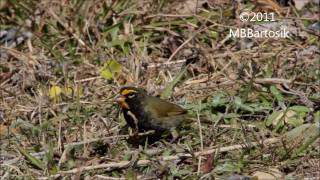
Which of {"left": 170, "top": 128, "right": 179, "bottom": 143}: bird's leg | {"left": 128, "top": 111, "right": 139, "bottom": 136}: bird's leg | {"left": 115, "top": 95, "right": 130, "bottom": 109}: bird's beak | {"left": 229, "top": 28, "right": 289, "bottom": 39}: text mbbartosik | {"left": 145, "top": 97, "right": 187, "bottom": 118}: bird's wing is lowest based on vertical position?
{"left": 170, "top": 128, "right": 179, "bottom": 143}: bird's leg

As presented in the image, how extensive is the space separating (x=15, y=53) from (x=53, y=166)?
1.91 m

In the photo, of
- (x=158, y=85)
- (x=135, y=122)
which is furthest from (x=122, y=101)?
(x=158, y=85)

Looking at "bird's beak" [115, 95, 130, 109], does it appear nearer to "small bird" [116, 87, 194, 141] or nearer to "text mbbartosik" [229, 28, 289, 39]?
"small bird" [116, 87, 194, 141]

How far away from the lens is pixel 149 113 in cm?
529

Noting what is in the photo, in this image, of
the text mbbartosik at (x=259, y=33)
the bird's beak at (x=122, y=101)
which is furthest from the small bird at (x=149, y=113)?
the text mbbartosik at (x=259, y=33)

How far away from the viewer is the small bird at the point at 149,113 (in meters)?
5.23

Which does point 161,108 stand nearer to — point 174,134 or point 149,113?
point 149,113

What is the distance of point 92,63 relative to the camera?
20.9 feet

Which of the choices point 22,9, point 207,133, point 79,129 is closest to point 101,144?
point 79,129

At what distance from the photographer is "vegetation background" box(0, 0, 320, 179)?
486 cm

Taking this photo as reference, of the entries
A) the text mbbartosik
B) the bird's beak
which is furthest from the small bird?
the text mbbartosik

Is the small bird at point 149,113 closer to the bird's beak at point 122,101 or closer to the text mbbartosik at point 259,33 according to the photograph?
the bird's beak at point 122,101

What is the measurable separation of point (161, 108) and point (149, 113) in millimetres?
84

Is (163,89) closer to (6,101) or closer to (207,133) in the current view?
(207,133)
